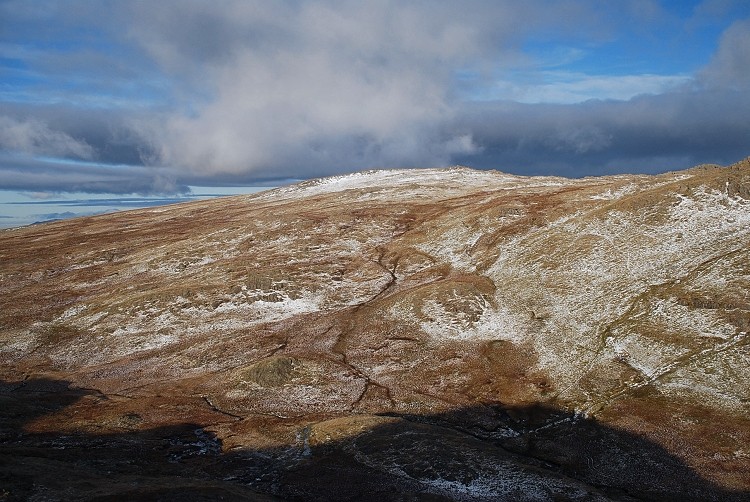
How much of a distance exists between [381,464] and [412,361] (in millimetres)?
24173

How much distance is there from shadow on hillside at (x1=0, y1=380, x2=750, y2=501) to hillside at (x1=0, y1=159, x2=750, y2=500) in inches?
7.7

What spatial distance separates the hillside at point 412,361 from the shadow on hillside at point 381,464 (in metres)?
0.20

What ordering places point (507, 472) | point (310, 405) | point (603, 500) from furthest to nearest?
point (310, 405) → point (507, 472) → point (603, 500)

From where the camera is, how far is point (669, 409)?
4334 cm

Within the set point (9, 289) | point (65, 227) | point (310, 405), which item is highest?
point (65, 227)

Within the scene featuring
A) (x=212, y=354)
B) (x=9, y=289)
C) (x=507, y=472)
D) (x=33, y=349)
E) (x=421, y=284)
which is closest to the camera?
(x=507, y=472)

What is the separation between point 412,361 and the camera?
201 feet

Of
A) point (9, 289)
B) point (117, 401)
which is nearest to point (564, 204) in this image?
point (117, 401)

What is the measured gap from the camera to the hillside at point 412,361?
36.7m

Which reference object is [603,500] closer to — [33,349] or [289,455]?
[289,455]

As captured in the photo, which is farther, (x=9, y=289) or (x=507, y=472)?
(x=9, y=289)

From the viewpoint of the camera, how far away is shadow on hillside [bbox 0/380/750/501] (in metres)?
31.5

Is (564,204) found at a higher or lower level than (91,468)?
higher

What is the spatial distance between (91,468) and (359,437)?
19510 mm
